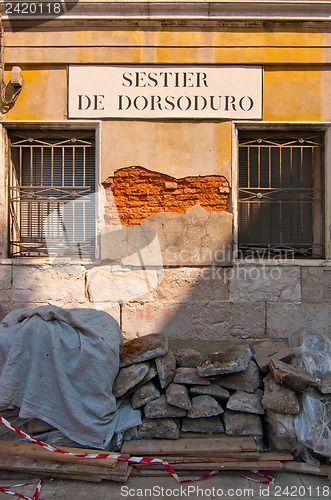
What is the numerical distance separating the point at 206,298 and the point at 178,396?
5.34 feet

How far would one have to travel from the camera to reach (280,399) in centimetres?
302

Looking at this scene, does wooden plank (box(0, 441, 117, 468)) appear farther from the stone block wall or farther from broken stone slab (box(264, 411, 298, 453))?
the stone block wall

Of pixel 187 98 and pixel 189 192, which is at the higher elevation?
pixel 187 98

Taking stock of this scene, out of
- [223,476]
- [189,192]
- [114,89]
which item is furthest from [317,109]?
[223,476]

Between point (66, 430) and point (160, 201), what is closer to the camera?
point (66, 430)

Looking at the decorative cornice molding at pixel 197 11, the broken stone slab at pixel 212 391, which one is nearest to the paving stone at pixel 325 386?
the broken stone slab at pixel 212 391

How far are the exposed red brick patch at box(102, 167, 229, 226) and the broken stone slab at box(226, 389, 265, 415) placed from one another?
232cm

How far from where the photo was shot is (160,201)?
460 cm

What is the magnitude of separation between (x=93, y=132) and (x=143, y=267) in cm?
197

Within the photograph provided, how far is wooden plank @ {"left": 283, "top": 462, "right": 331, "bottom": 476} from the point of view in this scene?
283 centimetres

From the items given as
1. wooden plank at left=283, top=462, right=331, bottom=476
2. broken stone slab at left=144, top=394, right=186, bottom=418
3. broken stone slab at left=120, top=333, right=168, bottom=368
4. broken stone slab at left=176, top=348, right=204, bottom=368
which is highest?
broken stone slab at left=120, top=333, right=168, bottom=368

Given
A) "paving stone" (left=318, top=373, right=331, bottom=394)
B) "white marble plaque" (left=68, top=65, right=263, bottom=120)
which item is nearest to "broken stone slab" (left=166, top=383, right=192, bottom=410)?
"paving stone" (left=318, top=373, right=331, bottom=394)

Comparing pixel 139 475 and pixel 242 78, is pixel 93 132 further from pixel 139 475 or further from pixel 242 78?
pixel 139 475

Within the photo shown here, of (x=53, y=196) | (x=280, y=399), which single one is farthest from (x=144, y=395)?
(x=53, y=196)
